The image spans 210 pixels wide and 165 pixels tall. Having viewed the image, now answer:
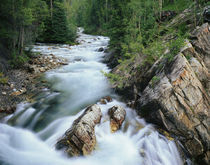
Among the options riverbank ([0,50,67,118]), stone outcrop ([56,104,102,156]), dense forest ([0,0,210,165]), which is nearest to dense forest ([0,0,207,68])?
dense forest ([0,0,210,165])

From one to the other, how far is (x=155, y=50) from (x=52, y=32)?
24.2 m

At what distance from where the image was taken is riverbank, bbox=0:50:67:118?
8.98m

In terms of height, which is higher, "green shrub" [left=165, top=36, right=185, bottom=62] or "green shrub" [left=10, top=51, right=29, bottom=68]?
"green shrub" [left=165, top=36, right=185, bottom=62]

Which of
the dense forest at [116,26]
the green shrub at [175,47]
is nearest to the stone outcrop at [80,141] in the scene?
the green shrub at [175,47]

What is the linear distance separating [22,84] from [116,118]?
8.37m

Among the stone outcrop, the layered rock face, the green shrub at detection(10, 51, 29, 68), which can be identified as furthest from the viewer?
the green shrub at detection(10, 51, 29, 68)

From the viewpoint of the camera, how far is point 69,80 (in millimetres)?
13672

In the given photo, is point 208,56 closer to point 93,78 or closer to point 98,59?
point 93,78

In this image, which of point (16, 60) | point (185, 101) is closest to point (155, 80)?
point (185, 101)

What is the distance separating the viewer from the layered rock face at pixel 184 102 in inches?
237

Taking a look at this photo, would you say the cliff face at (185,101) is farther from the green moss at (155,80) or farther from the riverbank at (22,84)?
the riverbank at (22,84)

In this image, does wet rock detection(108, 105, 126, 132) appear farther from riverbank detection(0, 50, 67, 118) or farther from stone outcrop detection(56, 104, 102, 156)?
riverbank detection(0, 50, 67, 118)

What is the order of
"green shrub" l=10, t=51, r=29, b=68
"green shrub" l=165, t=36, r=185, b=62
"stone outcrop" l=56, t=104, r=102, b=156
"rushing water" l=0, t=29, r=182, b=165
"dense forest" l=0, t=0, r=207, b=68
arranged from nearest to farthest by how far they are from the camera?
"stone outcrop" l=56, t=104, r=102, b=156 → "rushing water" l=0, t=29, r=182, b=165 → "green shrub" l=165, t=36, r=185, b=62 → "dense forest" l=0, t=0, r=207, b=68 → "green shrub" l=10, t=51, r=29, b=68

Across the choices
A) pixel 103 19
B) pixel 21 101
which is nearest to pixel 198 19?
pixel 21 101
